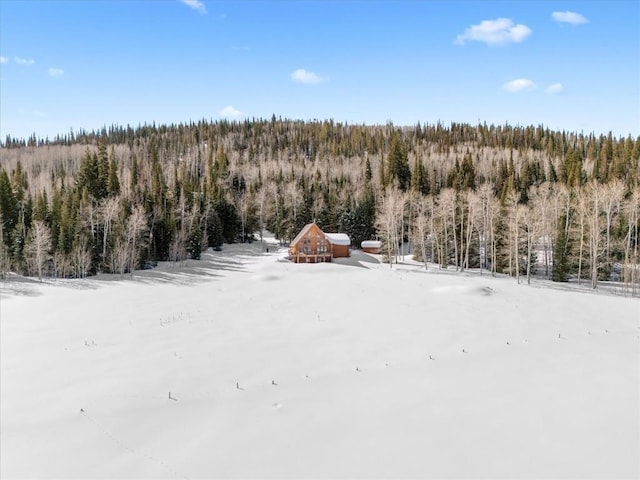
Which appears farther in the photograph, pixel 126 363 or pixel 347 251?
pixel 347 251

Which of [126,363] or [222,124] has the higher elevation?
[222,124]

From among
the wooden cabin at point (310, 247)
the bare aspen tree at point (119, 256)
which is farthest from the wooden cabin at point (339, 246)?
the bare aspen tree at point (119, 256)

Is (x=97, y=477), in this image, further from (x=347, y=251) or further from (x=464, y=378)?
(x=347, y=251)

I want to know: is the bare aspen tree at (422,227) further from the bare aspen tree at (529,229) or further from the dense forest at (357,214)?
the bare aspen tree at (529,229)

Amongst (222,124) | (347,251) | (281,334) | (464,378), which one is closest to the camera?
(464,378)

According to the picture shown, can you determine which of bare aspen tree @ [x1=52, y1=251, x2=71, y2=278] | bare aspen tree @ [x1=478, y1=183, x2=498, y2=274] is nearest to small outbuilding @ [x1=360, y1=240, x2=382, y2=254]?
bare aspen tree @ [x1=478, y1=183, x2=498, y2=274]

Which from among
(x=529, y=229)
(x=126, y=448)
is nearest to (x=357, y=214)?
(x=529, y=229)

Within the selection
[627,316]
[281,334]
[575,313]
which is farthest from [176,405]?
[627,316]

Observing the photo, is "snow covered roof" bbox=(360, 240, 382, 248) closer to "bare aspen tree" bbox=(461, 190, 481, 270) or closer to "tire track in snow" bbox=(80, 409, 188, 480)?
"bare aspen tree" bbox=(461, 190, 481, 270)
